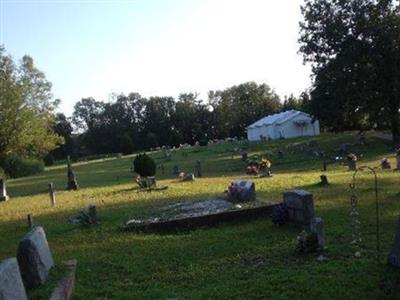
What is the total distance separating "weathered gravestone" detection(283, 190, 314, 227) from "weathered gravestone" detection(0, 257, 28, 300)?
7.01 m

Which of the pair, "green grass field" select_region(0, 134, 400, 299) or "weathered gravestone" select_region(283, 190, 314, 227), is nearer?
"green grass field" select_region(0, 134, 400, 299)

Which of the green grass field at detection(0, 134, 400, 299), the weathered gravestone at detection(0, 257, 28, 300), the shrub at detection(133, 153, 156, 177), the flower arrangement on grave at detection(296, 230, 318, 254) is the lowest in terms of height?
the green grass field at detection(0, 134, 400, 299)

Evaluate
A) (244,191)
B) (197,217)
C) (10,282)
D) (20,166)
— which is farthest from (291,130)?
(10,282)

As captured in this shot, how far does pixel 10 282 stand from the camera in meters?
6.18

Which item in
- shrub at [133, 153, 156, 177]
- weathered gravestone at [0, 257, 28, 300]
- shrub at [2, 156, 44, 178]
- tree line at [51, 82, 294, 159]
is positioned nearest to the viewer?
weathered gravestone at [0, 257, 28, 300]

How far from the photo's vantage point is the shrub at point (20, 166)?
167 feet

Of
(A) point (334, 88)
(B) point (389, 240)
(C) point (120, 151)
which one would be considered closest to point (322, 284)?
(B) point (389, 240)

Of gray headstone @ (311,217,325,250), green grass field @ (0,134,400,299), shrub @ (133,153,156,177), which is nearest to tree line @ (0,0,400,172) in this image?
shrub @ (133,153,156,177)

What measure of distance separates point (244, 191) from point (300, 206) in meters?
3.85

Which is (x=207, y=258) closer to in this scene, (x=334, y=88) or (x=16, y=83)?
(x=334, y=88)

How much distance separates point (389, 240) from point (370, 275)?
→ 7.41 feet

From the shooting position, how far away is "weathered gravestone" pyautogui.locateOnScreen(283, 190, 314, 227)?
39.3 ft

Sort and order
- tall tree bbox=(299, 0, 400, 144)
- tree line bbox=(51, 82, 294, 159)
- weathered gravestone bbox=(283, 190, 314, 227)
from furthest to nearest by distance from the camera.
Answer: tree line bbox=(51, 82, 294, 159)
tall tree bbox=(299, 0, 400, 144)
weathered gravestone bbox=(283, 190, 314, 227)

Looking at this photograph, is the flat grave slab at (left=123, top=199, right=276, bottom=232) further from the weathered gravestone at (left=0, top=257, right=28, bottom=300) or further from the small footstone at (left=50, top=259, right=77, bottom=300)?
the weathered gravestone at (left=0, top=257, right=28, bottom=300)
